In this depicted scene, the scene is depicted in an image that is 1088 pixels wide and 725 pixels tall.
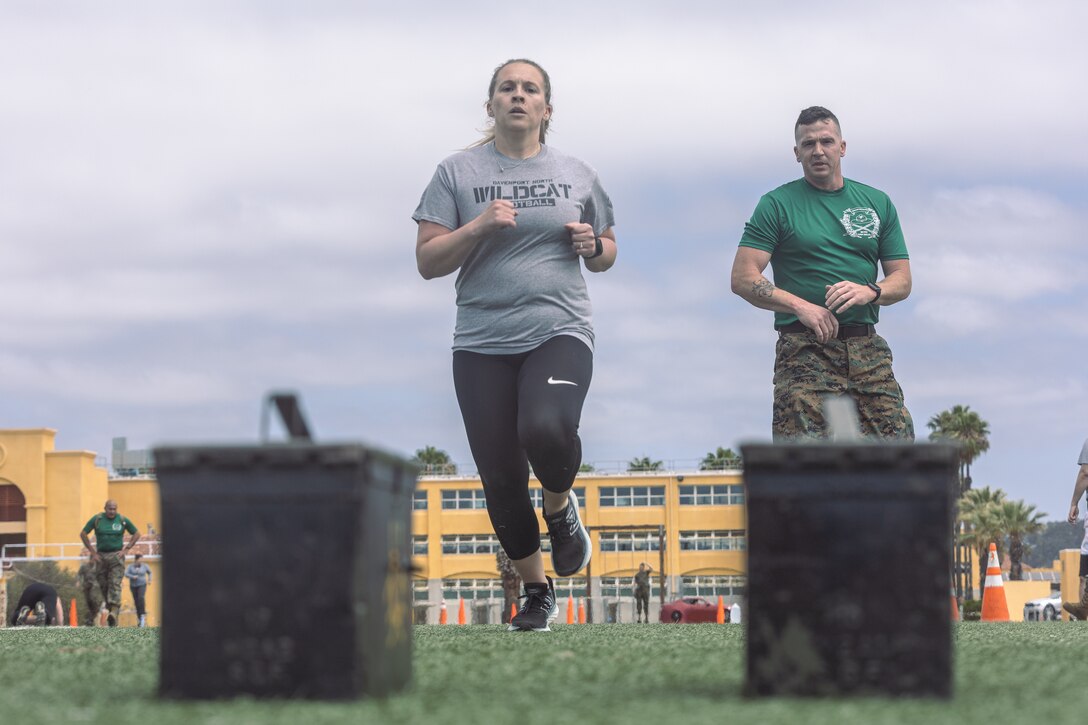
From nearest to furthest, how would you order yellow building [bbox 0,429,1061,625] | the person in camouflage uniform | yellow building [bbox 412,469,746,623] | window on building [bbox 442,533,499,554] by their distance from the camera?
the person in camouflage uniform < yellow building [bbox 0,429,1061,625] < yellow building [bbox 412,469,746,623] < window on building [bbox 442,533,499,554]

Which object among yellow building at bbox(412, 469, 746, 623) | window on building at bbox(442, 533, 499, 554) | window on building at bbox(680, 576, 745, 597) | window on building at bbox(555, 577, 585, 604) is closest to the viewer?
window on building at bbox(555, 577, 585, 604)

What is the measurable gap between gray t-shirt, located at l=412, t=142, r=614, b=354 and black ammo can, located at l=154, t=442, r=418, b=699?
336 centimetres

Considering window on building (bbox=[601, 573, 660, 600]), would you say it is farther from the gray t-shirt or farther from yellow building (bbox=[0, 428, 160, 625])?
the gray t-shirt

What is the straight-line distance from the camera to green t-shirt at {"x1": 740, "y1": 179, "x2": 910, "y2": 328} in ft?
24.7

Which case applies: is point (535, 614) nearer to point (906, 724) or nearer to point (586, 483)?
point (906, 724)

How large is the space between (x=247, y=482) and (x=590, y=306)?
380 cm

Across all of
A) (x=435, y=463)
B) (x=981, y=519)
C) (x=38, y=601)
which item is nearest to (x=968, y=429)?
(x=981, y=519)

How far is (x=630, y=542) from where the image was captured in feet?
342

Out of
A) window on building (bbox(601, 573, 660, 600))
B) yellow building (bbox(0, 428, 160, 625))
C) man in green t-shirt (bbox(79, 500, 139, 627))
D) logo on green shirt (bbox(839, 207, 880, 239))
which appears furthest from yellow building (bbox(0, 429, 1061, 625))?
logo on green shirt (bbox(839, 207, 880, 239))

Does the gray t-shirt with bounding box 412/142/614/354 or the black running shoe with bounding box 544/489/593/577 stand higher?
the gray t-shirt with bounding box 412/142/614/354

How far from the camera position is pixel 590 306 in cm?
714

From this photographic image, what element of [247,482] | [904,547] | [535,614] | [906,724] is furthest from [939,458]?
[535,614]

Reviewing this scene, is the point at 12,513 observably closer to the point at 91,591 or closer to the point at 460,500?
the point at 460,500

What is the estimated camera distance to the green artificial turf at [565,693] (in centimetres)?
324
